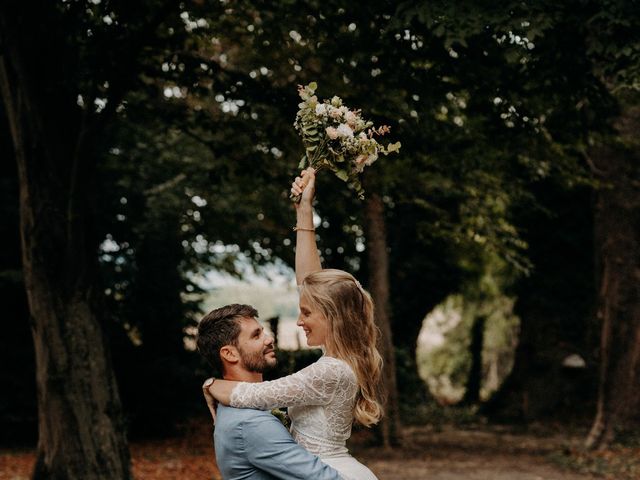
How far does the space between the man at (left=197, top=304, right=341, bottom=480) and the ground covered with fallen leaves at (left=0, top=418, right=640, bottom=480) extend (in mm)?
8418

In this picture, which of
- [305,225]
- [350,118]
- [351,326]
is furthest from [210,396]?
[350,118]

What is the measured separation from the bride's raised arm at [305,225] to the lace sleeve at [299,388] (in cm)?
84

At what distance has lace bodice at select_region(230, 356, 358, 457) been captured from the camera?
10.9ft

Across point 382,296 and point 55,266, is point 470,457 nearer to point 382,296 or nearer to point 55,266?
point 382,296

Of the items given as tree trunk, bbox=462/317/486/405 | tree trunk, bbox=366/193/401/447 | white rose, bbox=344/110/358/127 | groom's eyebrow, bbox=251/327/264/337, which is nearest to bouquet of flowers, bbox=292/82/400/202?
white rose, bbox=344/110/358/127

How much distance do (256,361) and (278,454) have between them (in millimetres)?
425

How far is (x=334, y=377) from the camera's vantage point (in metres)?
3.44

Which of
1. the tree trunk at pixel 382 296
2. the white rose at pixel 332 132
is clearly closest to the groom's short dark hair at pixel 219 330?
the white rose at pixel 332 132

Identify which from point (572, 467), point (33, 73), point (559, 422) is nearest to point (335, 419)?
point (33, 73)

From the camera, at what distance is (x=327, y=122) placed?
4.30 metres

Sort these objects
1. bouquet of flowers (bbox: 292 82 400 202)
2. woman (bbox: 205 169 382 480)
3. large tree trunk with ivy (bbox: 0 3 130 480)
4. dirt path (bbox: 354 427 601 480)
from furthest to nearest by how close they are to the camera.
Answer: dirt path (bbox: 354 427 601 480) < large tree trunk with ivy (bbox: 0 3 130 480) < bouquet of flowers (bbox: 292 82 400 202) < woman (bbox: 205 169 382 480)

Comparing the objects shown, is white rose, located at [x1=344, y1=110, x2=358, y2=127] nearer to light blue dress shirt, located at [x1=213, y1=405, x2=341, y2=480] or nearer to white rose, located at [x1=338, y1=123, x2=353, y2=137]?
white rose, located at [x1=338, y1=123, x2=353, y2=137]

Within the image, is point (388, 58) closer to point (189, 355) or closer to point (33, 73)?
point (33, 73)

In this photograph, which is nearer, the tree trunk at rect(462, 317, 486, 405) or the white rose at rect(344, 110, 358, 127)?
the white rose at rect(344, 110, 358, 127)
